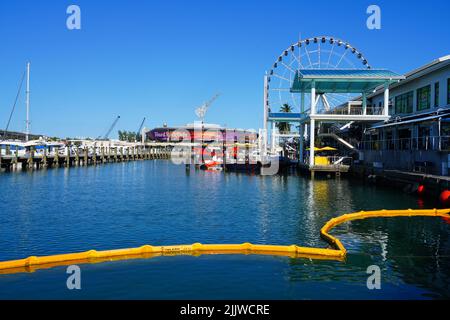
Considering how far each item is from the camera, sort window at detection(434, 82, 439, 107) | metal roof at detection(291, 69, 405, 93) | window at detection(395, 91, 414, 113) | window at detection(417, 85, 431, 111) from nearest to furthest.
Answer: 1. window at detection(434, 82, 439, 107)
2. window at detection(417, 85, 431, 111)
3. window at detection(395, 91, 414, 113)
4. metal roof at detection(291, 69, 405, 93)

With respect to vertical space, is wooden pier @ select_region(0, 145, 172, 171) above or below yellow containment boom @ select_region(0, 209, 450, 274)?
above

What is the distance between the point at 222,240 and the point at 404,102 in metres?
38.9

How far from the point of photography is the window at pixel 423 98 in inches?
1690

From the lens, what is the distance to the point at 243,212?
27281mm

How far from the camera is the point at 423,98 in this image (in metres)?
44.3

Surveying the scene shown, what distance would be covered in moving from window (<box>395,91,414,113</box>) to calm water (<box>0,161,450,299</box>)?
51.4 feet

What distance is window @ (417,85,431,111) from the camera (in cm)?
4292

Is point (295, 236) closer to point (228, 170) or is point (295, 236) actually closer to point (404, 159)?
point (404, 159)

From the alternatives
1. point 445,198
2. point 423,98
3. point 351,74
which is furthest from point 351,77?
point 445,198

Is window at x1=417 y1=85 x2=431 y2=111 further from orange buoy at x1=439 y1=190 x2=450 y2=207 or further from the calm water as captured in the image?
orange buoy at x1=439 y1=190 x2=450 y2=207

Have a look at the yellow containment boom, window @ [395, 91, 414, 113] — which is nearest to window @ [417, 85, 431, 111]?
window @ [395, 91, 414, 113]

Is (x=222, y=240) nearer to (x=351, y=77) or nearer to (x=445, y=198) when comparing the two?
(x=445, y=198)

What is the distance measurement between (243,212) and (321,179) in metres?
24.5
